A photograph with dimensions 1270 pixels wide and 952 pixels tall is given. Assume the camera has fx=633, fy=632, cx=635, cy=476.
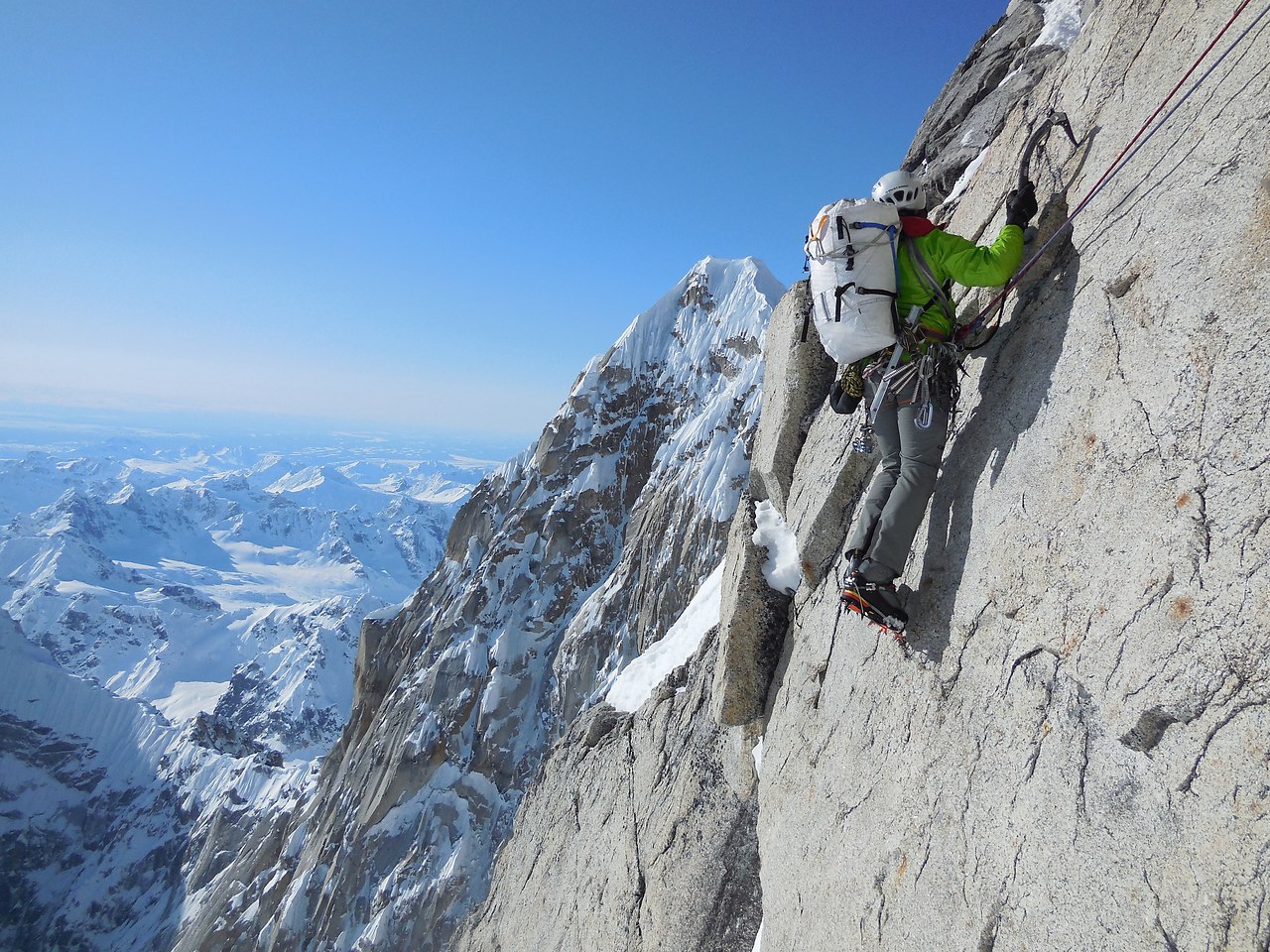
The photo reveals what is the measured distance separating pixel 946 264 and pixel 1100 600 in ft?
11.1

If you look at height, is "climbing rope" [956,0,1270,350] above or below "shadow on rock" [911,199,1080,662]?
above

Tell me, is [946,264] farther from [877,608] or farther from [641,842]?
[641,842]

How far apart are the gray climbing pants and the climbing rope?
1.20m

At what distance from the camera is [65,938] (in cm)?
10606

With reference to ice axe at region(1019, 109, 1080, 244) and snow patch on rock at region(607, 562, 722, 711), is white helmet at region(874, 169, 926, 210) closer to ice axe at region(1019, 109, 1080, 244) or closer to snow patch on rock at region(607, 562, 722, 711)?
ice axe at region(1019, 109, 1080, 244)

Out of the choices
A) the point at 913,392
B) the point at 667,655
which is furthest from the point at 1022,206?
the point at 667,655

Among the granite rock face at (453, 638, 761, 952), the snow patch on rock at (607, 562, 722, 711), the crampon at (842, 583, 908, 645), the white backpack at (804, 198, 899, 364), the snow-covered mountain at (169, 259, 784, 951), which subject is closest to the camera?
the crampon at (842, 583, 908, 645)

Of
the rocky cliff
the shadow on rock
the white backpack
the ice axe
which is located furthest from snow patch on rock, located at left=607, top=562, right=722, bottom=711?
the ice axe

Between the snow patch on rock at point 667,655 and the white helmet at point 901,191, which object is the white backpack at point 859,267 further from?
the snow patch on rock at point 667,655

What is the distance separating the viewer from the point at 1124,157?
5574 millimetres

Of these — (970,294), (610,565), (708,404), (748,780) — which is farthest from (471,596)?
(970,294)

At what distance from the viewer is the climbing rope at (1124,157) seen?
15.6 feet

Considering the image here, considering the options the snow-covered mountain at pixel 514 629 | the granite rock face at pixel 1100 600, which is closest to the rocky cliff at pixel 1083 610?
the granite rock face at pixel 1100 600

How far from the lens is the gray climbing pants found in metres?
6.06
